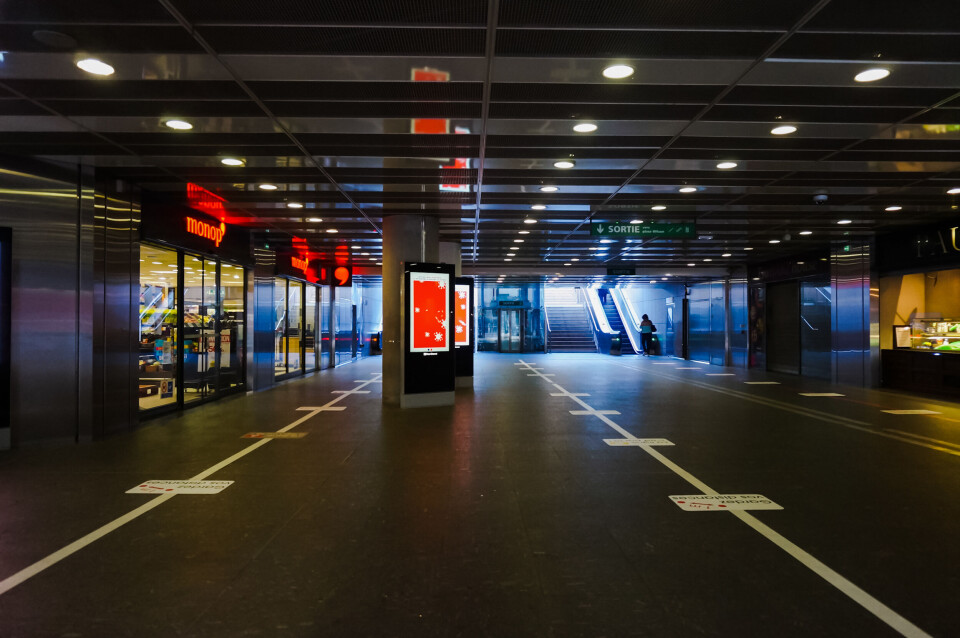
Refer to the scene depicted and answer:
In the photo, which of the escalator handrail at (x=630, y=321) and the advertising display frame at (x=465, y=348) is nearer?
the advertising display frame at (x=465, y=348)

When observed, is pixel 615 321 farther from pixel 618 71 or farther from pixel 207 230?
pixel 618 71

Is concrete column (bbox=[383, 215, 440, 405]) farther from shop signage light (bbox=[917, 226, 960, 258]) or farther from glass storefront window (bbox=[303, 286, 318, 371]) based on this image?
shop signage light (bbox=[917, 226, 960, 258])

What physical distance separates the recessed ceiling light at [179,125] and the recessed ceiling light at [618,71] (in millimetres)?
4549

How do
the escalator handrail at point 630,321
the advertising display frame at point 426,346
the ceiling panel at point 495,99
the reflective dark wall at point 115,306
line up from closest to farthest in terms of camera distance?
1. the ceiling panel at point 495,99
2. the reflective dark wall at point 115,306
3. the advertising display frame at point 426,346
4. the escalator handrail at point 630,321

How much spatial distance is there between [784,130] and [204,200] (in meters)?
9.06

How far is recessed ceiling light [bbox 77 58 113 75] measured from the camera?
4.89m

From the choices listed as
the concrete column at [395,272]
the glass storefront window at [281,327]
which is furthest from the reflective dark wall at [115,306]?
the glass storefront window at [281,327]

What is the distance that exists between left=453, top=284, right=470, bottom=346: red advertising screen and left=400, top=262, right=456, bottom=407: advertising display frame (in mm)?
3421

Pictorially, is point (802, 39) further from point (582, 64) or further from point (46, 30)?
point (46, 30)

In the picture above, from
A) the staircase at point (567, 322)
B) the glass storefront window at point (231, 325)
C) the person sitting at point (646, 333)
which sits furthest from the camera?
the staircase at point (567, 322)

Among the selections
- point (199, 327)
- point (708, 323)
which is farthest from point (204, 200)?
point (708, 323)

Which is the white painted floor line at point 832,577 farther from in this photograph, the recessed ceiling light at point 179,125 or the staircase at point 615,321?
the staircase at point 615,321

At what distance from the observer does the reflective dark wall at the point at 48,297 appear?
7297 millimetres

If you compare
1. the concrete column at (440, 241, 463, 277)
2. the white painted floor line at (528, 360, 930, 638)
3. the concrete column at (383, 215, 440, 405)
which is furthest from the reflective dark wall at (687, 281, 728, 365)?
the white painted floor line at (528, 360, 930, 638)
